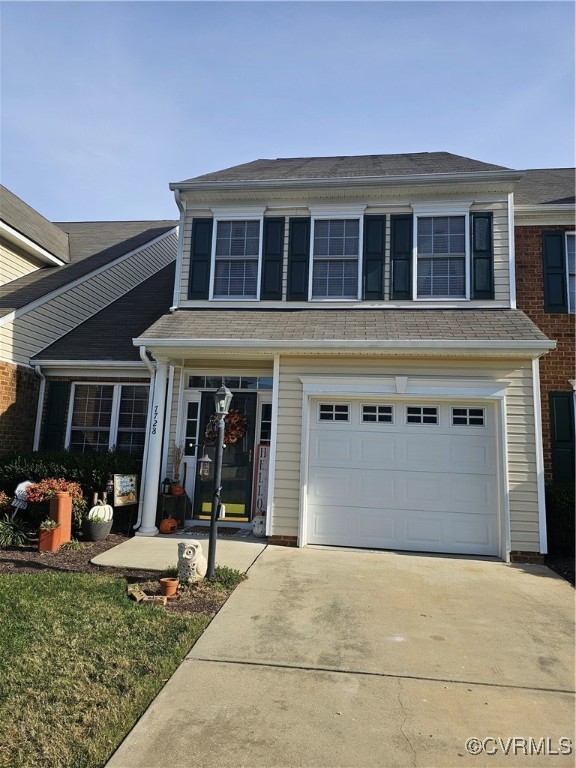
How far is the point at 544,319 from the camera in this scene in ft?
28.1

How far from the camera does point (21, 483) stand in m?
7.52

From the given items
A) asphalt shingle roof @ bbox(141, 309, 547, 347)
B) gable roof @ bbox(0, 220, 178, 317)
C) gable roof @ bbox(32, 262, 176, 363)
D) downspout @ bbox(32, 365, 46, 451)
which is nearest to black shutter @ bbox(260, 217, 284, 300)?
asphalt shingle roof @ bbox(141, 309, 547, 347)

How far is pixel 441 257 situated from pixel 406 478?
13.1ft

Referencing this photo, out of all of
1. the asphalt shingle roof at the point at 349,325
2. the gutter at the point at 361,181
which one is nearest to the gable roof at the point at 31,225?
Result: the gutter at the point at 361,181

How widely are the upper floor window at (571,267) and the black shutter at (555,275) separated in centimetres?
12

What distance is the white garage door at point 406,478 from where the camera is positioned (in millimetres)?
6996

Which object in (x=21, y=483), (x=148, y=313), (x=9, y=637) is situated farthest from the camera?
(x=148, y=313)

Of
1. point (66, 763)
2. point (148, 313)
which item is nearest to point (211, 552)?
point (66, 763)

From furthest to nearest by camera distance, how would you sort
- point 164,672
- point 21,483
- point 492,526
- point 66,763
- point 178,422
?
Result: point 178,422, point 21,483, point 492,526, point 164,672, point 66,763

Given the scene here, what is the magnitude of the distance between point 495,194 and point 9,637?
30.0 ft

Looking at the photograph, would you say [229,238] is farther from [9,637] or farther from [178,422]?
A: [9,637]

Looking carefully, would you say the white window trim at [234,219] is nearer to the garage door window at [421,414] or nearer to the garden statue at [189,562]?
the garage door window at [421,414]

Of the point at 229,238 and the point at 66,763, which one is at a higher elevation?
the point at 229,238

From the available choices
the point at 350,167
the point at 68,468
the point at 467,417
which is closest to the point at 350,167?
the point at 350,167
